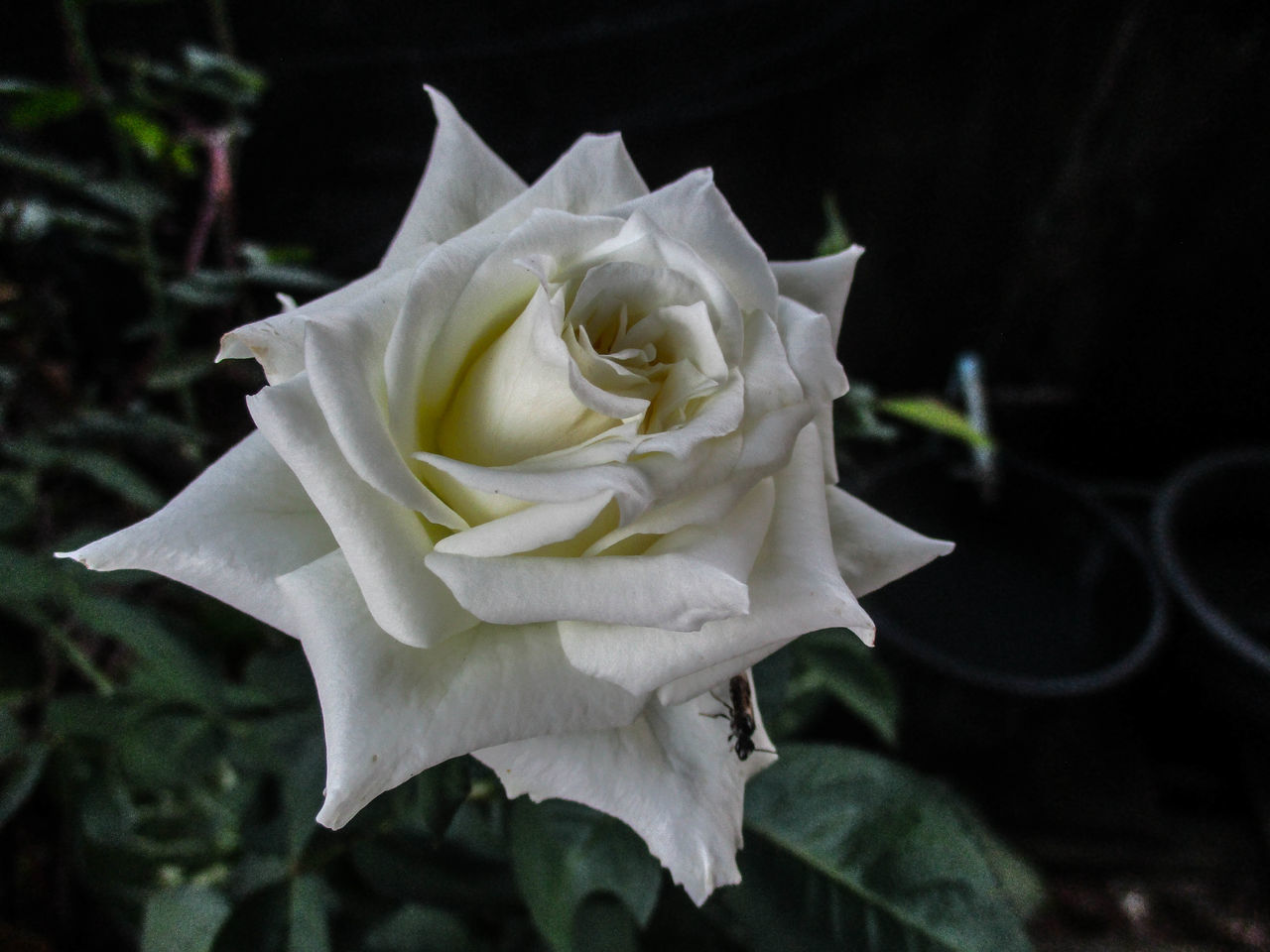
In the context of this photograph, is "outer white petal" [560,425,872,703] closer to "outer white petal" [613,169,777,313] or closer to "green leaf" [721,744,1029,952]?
"outer white petal" [613,169,777,313]

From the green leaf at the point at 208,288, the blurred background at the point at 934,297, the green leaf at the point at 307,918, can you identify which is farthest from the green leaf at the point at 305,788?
the green leaf at the point at 208,288

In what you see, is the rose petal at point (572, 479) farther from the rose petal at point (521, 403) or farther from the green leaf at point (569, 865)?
the green leaf at point (569, 865)

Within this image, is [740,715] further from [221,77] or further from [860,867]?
[221,77]

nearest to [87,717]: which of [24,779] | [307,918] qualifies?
[24,779]

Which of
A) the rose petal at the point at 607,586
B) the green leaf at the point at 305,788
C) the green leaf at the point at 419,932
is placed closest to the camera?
the rose petal at the point at 607,586

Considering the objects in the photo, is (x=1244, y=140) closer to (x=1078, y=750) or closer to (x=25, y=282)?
(x=1078, y=750)
